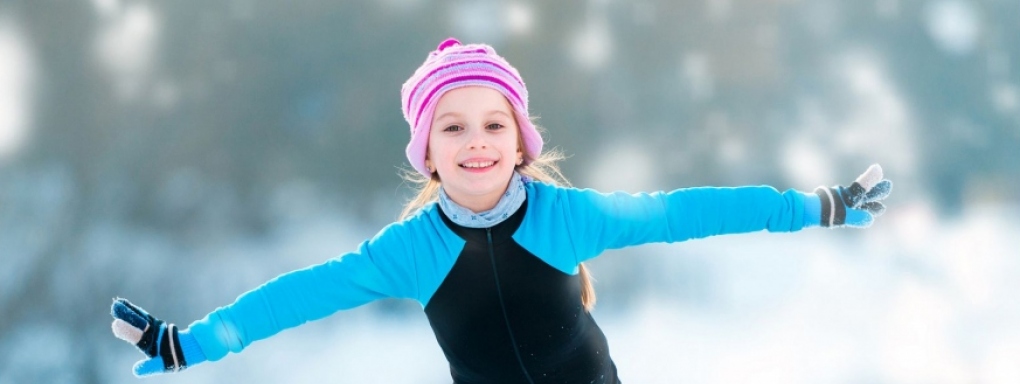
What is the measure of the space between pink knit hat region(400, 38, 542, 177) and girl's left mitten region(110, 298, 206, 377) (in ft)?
2.20

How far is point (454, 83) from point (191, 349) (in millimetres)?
835

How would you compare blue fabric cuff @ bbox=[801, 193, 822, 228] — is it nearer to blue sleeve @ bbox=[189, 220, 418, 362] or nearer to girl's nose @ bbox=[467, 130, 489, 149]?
girl's nose @ bbox=[467, 130, 489, 149]

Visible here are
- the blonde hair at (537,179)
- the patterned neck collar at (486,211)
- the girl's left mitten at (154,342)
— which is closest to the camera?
the girl's left mitten at (154,342)

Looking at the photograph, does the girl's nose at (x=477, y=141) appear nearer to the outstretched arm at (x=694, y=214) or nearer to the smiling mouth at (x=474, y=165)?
the smiling mouth at (x=474, y=165)

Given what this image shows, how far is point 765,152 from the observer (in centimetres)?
501

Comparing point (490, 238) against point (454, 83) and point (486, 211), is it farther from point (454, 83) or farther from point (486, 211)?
point (454, 83)

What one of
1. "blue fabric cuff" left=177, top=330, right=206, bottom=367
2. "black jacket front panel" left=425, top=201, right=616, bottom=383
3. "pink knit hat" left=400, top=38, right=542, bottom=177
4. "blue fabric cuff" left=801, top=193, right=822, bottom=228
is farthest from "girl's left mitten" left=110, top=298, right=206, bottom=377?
"blue fabric cuff" left=801, top=193, right=822, bottom=228

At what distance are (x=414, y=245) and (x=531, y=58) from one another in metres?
3.11

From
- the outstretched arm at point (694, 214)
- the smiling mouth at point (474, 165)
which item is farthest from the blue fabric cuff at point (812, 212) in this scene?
the smiling mouth at point (474, 165)

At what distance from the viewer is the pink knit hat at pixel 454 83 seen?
1.89 m

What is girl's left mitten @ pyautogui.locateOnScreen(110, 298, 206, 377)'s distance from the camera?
1.76 m

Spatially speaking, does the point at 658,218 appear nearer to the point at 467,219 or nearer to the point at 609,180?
the point at 467,219

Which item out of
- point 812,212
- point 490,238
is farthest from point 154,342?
point 812,212

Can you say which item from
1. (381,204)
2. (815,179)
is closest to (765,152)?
(815,179)
